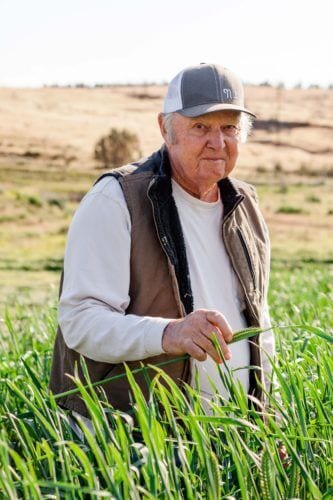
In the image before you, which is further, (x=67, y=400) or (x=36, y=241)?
(x=36, y=241)

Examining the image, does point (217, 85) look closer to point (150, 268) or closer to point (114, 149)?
point (150, 268)

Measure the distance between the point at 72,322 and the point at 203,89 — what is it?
0.63m

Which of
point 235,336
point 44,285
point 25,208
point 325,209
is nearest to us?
point 235,336

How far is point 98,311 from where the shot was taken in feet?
8.06

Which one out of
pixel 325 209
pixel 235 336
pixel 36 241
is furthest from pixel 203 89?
pixel 325 209

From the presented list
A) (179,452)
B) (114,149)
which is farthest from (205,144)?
(114,149)

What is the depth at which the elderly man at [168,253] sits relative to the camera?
2.49 metres

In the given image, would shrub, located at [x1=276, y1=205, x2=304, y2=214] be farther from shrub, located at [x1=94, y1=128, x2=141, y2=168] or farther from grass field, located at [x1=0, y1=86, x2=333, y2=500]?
shrub, located at [x1=94, y1=128, x2=141, y2=168]

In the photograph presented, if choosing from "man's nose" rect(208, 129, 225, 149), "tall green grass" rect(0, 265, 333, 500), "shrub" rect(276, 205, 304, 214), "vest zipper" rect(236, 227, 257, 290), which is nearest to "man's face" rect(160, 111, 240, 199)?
"man's nose" rect(208, 129, 225, 149)

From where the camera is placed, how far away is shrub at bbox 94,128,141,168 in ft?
147

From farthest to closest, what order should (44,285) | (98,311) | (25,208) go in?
1. (25,208)
2. (44,285)
3. (98,311)

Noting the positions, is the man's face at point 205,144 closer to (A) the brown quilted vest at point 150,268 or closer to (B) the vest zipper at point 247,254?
(A) the brown quilted vest at point 150,268

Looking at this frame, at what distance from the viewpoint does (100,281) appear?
2.51 m

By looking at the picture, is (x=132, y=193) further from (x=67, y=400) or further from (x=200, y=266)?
(x=67, y=400)
